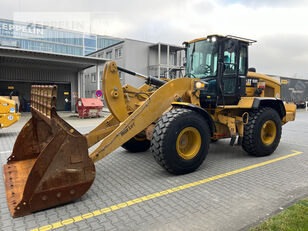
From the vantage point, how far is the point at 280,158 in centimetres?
598

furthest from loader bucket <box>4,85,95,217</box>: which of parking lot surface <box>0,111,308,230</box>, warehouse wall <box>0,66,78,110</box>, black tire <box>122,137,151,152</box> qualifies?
warehouse wall <box>0,66,78,110</box>

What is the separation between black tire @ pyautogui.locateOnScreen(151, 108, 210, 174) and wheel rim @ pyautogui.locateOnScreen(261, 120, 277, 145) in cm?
254

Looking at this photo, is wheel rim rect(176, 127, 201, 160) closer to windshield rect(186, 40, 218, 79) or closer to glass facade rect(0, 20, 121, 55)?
windshield rect(186, 40, 218, 79)

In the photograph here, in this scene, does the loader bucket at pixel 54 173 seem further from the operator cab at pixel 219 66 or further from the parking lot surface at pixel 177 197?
the operator cab at pixel 219 66

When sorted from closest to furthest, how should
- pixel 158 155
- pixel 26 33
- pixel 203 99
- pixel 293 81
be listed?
pixel 158 155
pixel 203 99
pixel 293 81
pixel 26 33

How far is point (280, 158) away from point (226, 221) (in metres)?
3.78

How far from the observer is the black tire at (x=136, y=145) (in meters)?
6.24

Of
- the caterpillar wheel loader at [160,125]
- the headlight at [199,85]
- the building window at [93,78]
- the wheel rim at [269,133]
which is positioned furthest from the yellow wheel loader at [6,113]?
the building window at [93,78]

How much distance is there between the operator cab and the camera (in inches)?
211

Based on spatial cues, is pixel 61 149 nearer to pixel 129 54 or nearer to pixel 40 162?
pixel 40 162

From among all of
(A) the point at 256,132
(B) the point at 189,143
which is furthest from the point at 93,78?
(B) the point at 189,143

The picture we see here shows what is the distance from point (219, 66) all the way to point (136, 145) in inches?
114

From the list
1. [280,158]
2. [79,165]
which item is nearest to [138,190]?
[79,165]

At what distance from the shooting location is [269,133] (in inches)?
251
